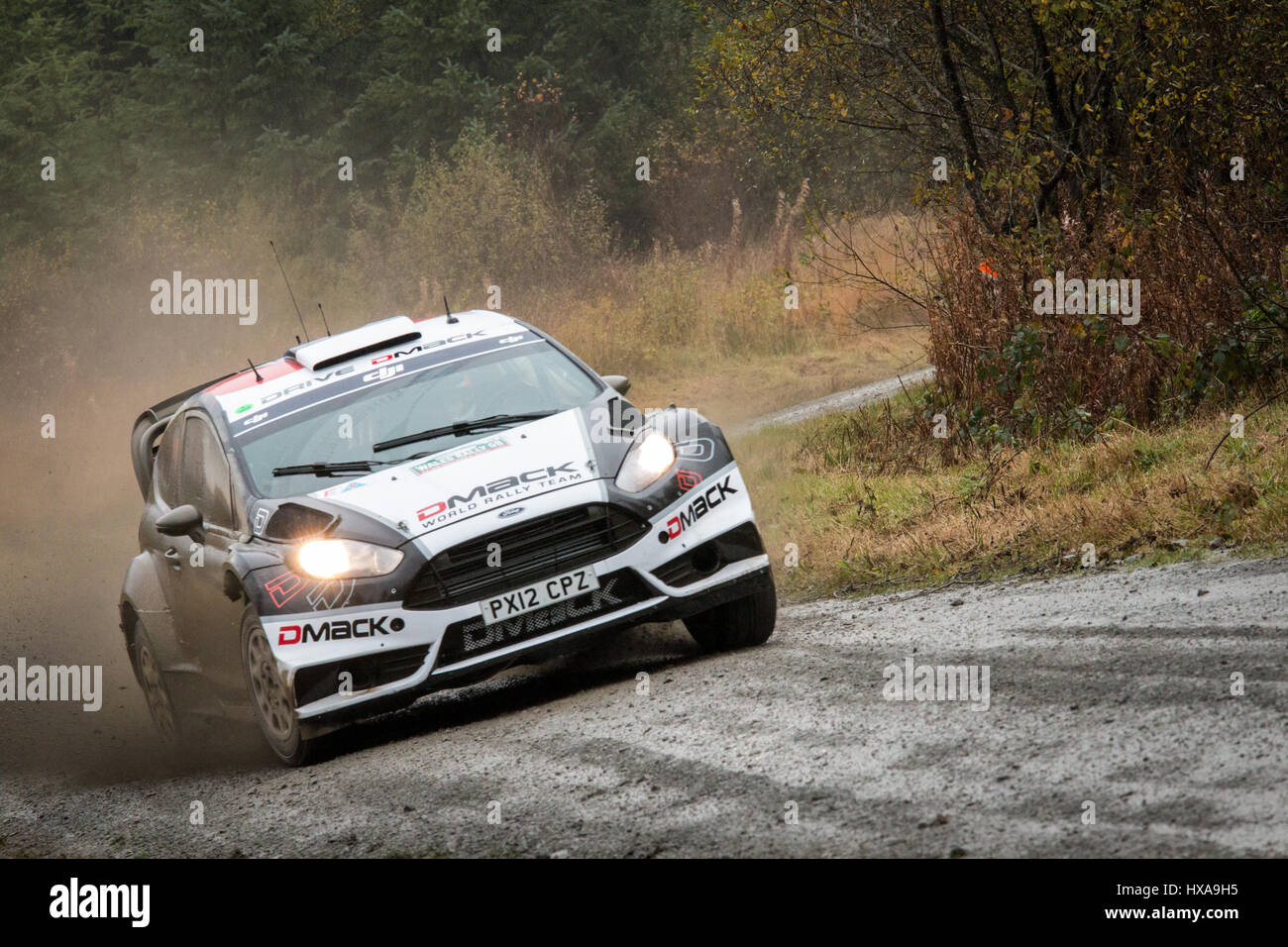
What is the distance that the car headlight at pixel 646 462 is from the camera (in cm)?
723

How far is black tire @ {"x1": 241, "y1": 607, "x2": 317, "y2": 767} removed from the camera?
22.7 ft

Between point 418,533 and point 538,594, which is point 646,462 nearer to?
point 538,594

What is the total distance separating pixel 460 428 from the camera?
778 centimetres

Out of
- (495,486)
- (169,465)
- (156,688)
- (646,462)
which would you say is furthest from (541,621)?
(169,465)

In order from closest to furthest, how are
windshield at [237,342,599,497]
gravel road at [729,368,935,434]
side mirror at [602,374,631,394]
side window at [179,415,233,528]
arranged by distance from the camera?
windshield at [237,342,599,497] < side window at [179,415,233,528] < side mirror at [602,374,631,394] < gravel road at [729,368,935,434]

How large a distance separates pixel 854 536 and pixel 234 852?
570cm

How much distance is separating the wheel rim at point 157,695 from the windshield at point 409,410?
5.24ft

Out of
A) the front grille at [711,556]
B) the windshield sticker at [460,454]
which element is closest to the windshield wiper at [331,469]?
the windshield sticker at [460,454]

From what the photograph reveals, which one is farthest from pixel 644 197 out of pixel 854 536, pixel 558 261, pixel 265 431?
pixel 265 431

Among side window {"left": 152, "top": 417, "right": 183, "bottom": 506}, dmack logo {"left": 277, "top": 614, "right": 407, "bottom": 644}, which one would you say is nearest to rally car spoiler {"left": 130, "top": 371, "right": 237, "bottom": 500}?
side window {"left": 152, "top": 417, "right": 183, "bottom": 506}

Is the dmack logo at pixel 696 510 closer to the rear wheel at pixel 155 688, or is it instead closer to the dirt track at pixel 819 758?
the dirt track at pixel 819 758

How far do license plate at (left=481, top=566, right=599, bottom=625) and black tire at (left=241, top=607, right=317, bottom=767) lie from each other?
0.95 meters

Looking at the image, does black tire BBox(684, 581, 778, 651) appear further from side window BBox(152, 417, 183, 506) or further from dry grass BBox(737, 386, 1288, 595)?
side window BBox(152, 417, 183, 506)

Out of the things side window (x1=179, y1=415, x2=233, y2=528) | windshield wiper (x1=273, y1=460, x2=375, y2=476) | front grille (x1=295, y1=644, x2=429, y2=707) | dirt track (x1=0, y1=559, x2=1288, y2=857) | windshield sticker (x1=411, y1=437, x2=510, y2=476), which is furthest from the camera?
side window (x1=179, y1=415, x2=233, y2=528)
